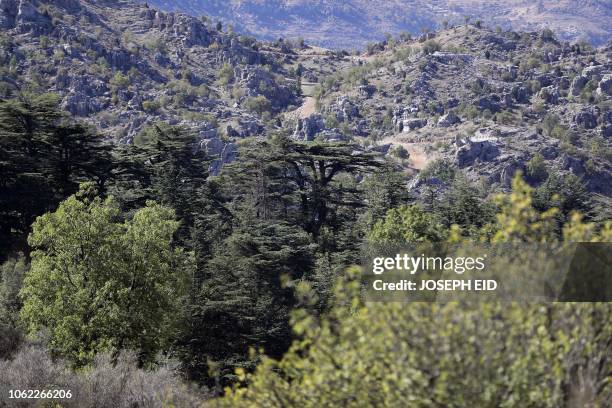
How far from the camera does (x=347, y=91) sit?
589 feet

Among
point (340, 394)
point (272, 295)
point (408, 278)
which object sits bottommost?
point (272, 295)

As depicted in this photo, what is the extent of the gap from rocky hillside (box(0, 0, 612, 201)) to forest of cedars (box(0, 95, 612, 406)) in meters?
73.2

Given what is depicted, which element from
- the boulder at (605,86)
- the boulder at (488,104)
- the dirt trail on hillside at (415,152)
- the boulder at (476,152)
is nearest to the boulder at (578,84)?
the boulder at (605,86)

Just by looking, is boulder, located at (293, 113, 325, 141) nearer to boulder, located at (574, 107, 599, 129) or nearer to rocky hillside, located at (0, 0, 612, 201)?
rocky hillside, located at (0, 0, 612, 201)

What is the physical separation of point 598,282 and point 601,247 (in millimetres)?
527

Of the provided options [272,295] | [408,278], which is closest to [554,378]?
[408,278]

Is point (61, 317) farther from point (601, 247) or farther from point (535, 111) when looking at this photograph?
point (535, 111)

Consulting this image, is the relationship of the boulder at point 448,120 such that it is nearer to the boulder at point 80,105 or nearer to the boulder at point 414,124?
the boulder at point 414,124

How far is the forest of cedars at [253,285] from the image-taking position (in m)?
6.98

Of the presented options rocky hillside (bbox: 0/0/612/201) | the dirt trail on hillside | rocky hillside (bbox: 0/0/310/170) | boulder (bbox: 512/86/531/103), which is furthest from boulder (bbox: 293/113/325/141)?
boulder (bbox: 512/86/531/103)

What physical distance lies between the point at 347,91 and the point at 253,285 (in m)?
155

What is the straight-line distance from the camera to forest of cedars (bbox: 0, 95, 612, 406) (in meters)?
6.98

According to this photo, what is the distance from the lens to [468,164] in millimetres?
134250

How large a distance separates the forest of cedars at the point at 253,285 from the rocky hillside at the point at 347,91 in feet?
240
